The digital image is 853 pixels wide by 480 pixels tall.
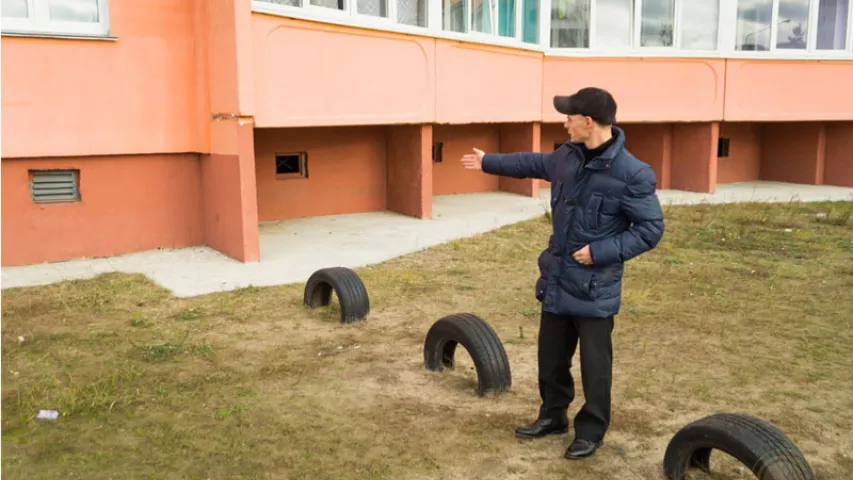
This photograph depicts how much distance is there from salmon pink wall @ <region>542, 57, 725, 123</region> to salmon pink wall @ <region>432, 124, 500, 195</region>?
1400 mm

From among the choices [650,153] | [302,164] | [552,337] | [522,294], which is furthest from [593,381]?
[650,153]

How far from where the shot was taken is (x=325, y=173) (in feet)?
43.5

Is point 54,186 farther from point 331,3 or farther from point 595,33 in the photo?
point 595,33

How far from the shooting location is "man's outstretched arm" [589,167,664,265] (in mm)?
4016

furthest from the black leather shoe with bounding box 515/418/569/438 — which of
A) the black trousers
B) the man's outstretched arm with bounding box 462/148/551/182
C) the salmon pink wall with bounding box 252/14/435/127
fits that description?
the salmon pink wall with bounding box 252/14/435/127

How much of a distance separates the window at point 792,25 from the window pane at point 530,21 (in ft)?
14.9

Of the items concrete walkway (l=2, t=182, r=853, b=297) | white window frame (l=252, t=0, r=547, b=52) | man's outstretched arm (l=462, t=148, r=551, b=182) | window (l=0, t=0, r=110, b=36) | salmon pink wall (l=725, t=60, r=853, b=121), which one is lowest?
concrete walkway (l=2, t=182, r=853, b=297)

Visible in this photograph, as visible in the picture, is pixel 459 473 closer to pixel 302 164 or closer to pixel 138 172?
pixel 138 172

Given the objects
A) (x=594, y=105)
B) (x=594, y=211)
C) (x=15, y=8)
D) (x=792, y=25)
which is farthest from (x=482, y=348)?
(x=792, y=25)

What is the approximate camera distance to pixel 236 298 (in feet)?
26.5

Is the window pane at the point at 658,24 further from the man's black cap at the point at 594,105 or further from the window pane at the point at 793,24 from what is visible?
the man's black cap at the point at 594,105

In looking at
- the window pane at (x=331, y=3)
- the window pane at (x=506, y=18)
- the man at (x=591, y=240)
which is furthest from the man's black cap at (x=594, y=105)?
the window pane at (x=506, y=18)

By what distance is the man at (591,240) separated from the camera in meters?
4.04

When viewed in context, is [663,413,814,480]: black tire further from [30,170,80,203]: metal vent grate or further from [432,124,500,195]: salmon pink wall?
[432,124,500,195]: salmon pink wall
